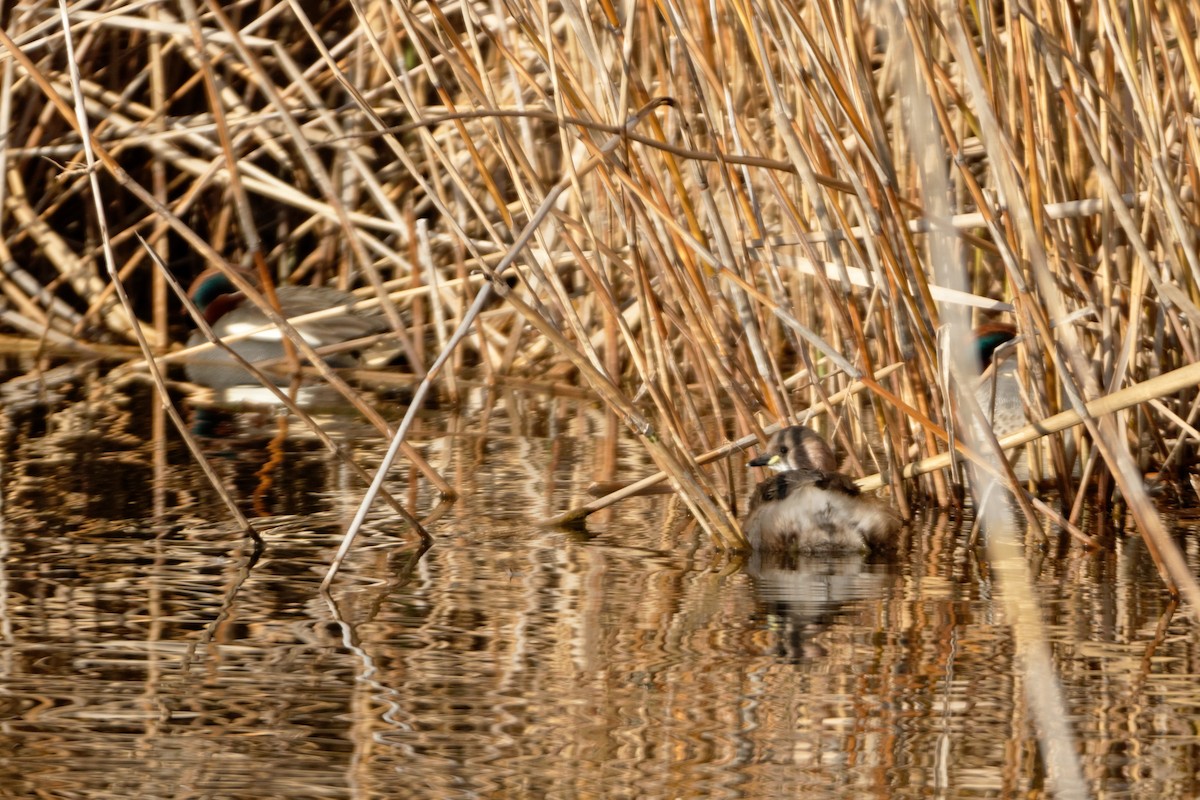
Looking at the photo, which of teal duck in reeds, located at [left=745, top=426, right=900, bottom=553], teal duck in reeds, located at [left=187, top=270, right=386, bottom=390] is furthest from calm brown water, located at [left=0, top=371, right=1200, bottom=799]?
teal duck in reeds, located at [left=187, top=270, right=386, bottom=390]

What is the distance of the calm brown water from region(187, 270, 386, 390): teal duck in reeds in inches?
87.5

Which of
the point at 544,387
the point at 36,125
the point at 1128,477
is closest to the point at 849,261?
the point at 1128,477

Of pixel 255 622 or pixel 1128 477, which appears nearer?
pixel 1128 477

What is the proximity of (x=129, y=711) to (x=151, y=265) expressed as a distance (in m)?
5.40

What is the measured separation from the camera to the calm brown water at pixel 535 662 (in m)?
1.89

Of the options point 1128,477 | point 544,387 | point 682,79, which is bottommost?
point 1128,477

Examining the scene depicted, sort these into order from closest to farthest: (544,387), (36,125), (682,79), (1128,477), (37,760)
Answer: (1128,477) < (37,760) < (682,79) < (544,387) < (36,125)

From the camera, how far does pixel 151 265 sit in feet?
23.8

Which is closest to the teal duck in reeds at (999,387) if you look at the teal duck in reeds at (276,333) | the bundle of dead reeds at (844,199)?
the bundle of dead reeds at (844,199)

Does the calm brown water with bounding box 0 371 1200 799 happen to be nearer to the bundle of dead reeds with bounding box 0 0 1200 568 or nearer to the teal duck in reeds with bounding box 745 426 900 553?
the teal duck in reeds with bounding box 745 426 900 553

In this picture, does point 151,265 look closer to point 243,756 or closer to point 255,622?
point 255,622

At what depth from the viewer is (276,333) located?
256 inches

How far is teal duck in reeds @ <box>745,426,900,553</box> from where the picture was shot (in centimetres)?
307

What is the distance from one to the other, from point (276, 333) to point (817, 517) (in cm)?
378
